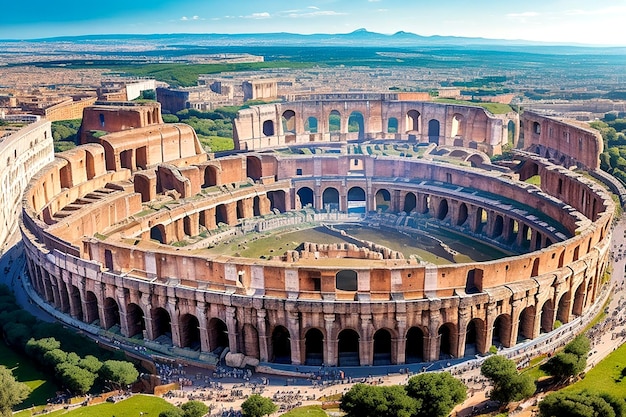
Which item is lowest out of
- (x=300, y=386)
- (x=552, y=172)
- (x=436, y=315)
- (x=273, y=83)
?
(x=300, y=386)

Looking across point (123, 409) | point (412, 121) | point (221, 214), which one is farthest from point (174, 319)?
point (412, 121)

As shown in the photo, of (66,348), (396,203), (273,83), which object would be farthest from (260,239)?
(273,83)

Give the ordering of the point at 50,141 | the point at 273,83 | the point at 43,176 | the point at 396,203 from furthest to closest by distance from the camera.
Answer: the point at 273,83
the point at 50,141
the point at 396,203
the point at 43,176

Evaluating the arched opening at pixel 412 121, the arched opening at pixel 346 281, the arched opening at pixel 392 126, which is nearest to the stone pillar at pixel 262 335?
the arched opening at pixel 346 281

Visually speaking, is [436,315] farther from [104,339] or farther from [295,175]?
[295,175]

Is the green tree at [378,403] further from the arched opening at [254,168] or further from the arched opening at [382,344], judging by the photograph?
the arched opening at [254,168]
